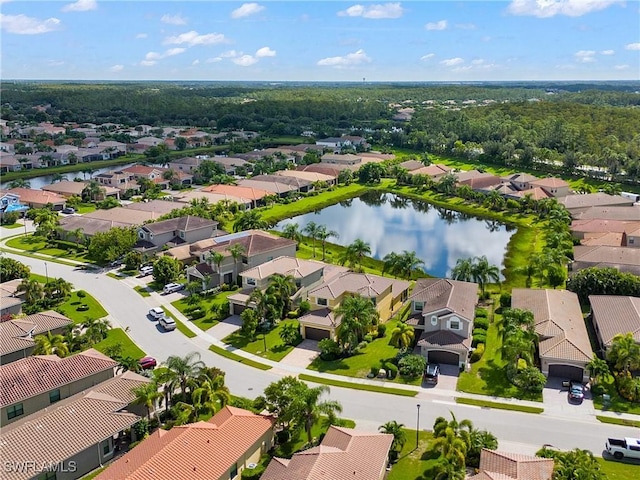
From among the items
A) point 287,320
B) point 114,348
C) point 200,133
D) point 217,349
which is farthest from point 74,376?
point 200,133

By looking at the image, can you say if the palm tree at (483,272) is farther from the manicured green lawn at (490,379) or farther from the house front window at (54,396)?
the house front window at (54,396)

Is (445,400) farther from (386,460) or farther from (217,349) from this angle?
(217,349)

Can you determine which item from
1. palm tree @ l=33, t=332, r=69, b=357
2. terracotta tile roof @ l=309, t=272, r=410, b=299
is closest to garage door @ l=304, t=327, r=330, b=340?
terracotta tile roof @ l=309, t=272, r=410, b=299

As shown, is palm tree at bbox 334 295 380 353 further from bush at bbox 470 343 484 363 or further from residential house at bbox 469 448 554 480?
residential house at bbox 469 448 554 480

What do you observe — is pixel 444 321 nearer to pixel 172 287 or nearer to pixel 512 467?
pixel 512 467

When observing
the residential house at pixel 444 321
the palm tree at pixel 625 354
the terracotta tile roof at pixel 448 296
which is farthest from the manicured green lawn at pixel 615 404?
the terracotta tile roof at pixel 448 296

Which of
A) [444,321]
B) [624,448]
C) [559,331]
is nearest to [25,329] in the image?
[444,321]
